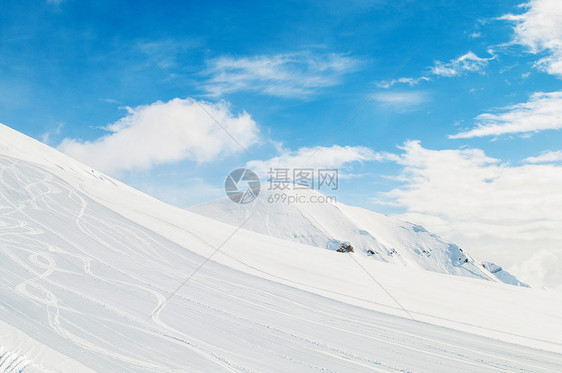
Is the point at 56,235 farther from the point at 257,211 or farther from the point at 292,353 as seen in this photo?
the point at 257,211

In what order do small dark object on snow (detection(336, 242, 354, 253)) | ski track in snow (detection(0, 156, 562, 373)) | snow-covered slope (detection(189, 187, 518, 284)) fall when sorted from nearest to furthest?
ski track in snow (detection(0, 156, 562, 373)) → small dark object on snow (detection(336, 242, 354, 253)) → snow-covered slope (detection(189, 187, 518, 284))

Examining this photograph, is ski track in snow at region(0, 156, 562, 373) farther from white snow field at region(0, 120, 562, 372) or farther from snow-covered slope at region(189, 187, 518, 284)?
snow-covered slope at region(189, 187, 518, 284)

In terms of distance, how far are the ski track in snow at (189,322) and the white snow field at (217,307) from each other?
0.02 meters

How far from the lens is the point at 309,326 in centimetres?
573

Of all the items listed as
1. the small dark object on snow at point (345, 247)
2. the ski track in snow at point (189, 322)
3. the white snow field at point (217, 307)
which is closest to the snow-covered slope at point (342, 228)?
the small dark object on snow at point (345, 247)

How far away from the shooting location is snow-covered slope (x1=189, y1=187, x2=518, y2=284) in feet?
159

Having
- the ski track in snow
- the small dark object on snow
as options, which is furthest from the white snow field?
the small dark object on snow

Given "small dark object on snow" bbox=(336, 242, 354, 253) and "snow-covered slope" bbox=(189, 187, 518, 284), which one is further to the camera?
"snow-covered slope" bbox=(189, 187, 518, 284)

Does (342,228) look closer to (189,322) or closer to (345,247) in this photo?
(345,247)

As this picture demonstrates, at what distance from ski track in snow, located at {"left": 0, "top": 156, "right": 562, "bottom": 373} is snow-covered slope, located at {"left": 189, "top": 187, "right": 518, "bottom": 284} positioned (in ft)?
124

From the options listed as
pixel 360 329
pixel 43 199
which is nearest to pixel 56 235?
A: pixel 43 199

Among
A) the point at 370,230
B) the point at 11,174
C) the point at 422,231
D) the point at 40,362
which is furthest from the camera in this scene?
the point at 422,231

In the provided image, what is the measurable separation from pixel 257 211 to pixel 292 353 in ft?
152

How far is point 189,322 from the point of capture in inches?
207
